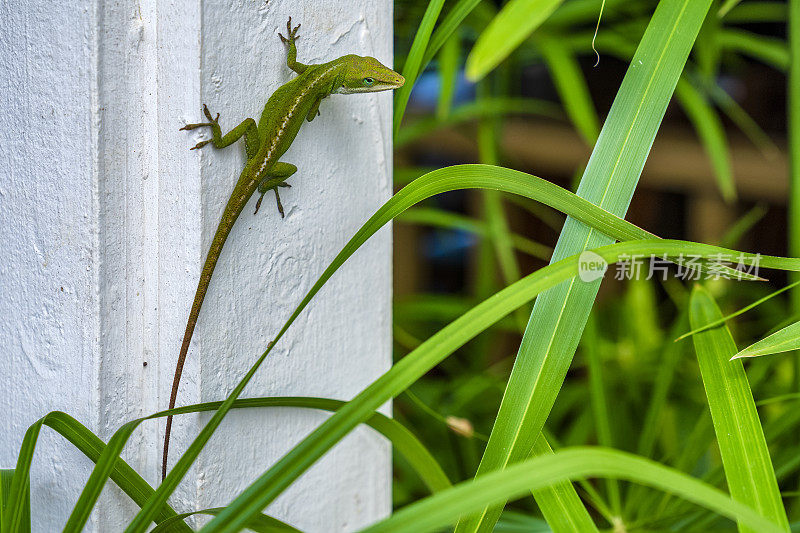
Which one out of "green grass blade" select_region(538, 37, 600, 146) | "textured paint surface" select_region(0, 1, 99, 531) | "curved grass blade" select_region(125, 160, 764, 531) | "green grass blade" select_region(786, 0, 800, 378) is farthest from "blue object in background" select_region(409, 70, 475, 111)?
"curved grass blade" select_region(125, 160, 764, 531)

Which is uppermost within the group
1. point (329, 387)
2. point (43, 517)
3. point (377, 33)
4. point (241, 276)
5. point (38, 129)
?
point (377, 33)

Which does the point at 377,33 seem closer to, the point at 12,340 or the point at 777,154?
the point at 12,340

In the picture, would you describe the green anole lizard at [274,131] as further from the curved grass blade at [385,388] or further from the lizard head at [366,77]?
the curved grass blade at [385,388]

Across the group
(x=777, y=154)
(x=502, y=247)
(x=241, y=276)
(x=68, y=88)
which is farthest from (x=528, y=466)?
(x=777, y=154)

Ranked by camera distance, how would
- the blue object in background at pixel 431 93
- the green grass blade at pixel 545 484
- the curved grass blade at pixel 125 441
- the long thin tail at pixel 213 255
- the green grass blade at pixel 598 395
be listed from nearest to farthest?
the green grass blade at pixel 545 484
the curved grass blade at pixel 125 441
the long thin tail at pixel 213 255
the green grass blade at pixel 598 395
the blue object in background at pixel 431 93

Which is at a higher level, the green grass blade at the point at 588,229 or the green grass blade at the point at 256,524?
Answer: the green grass blade at the point at 588,229

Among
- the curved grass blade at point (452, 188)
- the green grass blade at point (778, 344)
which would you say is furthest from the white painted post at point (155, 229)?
the green grass blade at point (778, 344)
